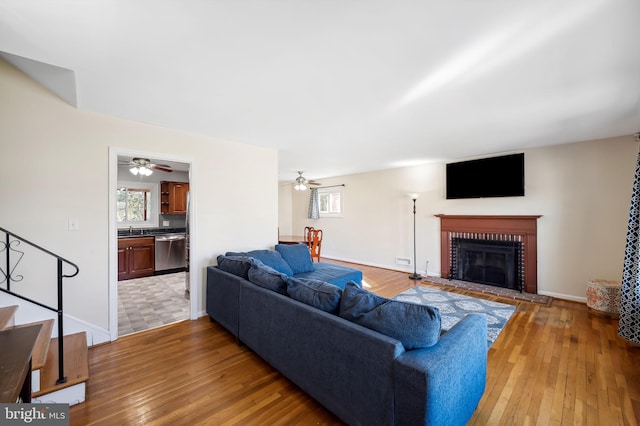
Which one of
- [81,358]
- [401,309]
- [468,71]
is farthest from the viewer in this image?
[81,358]

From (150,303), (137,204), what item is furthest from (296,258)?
(137,204)

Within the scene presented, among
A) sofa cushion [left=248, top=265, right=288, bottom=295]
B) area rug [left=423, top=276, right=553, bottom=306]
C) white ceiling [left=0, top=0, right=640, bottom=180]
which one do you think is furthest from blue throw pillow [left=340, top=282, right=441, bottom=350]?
area rug [left=423, top=276, right=553, bottom=306]

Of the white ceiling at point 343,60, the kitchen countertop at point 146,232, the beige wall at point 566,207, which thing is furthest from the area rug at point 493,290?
the kitchen countertop at point 146,232

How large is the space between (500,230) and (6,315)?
6.21 m

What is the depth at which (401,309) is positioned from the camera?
4.93ft

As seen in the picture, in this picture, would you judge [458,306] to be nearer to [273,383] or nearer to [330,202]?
[273,383]

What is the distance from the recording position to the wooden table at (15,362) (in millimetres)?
814

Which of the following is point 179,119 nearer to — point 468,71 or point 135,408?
point 135,408

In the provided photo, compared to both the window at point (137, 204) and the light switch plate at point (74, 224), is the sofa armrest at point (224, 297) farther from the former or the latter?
the window at point (137, 204)

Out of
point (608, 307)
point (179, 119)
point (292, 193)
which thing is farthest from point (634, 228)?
point (292, 193)

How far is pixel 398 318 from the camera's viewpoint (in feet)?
4.80

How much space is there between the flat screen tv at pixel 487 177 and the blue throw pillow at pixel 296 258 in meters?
3.17

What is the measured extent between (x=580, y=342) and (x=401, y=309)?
2669mm

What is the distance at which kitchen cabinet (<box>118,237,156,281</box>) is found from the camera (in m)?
4.99
